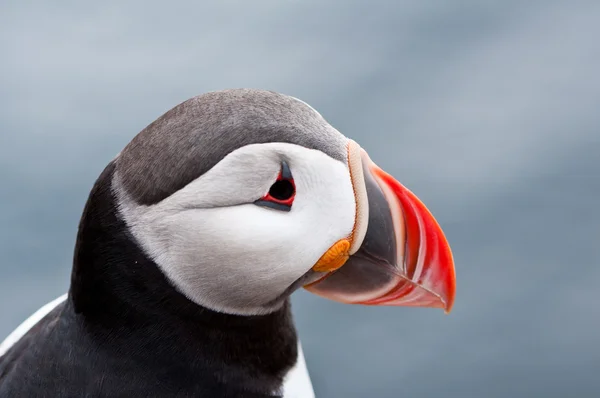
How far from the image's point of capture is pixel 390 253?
148cm

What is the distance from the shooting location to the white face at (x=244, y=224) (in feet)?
4.22

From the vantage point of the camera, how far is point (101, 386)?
4.60 feet

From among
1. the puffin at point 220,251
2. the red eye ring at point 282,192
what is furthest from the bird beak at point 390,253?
the red eye ring at point 282,192

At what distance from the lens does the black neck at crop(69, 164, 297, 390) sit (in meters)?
1.36

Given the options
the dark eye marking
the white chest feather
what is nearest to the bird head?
the dark eye marking

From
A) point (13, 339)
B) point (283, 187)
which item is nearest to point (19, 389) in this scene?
point (13, 339)

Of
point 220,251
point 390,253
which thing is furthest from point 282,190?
point 390,253

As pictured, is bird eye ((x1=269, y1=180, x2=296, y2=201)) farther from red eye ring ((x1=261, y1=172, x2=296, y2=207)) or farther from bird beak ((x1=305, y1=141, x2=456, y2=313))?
bird beak ((x1=305, y1=141, x2=456, y2=313))

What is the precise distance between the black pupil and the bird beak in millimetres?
144

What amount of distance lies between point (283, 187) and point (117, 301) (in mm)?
367

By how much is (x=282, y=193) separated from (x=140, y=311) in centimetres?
34

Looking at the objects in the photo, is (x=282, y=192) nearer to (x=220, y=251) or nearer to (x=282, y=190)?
(x=282, y=190)

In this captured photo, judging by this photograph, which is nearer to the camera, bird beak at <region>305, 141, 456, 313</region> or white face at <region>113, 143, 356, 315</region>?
white face at <region>113, 143, 356, 315</region>

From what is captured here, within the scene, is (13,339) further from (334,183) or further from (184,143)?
(334,183)
